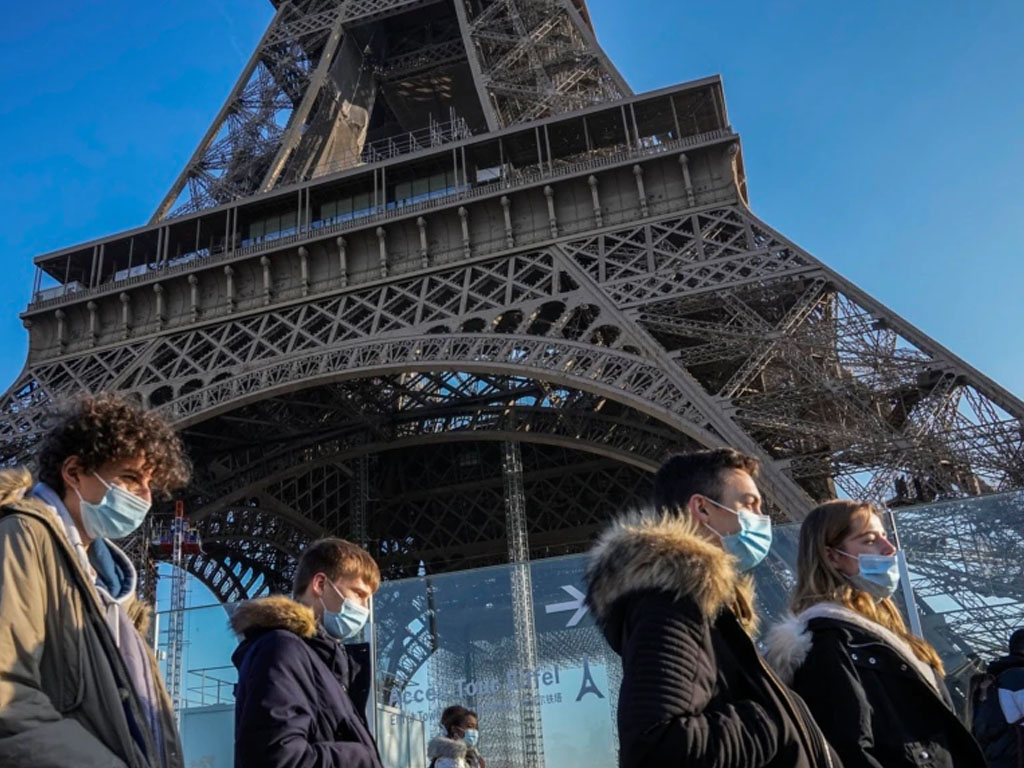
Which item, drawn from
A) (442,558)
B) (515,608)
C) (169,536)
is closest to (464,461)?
(442,558)

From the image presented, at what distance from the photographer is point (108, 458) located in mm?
2732

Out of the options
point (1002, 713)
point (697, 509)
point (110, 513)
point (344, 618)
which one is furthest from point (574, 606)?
point (110, 513)

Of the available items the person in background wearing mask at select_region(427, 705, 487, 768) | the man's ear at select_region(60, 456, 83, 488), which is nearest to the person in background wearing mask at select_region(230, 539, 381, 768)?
the man's ear at select_region(60, 456, 83, 488)

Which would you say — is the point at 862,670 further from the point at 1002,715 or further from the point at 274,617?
the point at 274,617

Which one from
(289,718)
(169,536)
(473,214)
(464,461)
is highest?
(473,214)

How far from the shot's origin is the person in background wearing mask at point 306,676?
2691 mm

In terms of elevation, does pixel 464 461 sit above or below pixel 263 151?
below

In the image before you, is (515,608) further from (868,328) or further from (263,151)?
(263,151)

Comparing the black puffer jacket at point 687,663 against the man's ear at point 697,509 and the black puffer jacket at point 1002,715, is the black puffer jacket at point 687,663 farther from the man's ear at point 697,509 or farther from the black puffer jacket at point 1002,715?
the black puffer jacket at point 1002,715

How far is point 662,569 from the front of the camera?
7.34 feet

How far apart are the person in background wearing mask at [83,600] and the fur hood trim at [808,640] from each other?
1.63 metres

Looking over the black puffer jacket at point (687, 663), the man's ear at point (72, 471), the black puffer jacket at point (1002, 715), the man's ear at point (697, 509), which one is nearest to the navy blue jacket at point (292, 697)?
the man's ear at point (72, 471)

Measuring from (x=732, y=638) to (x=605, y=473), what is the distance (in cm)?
2174

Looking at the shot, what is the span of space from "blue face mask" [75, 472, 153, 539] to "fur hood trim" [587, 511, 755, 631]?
123 centimetres
